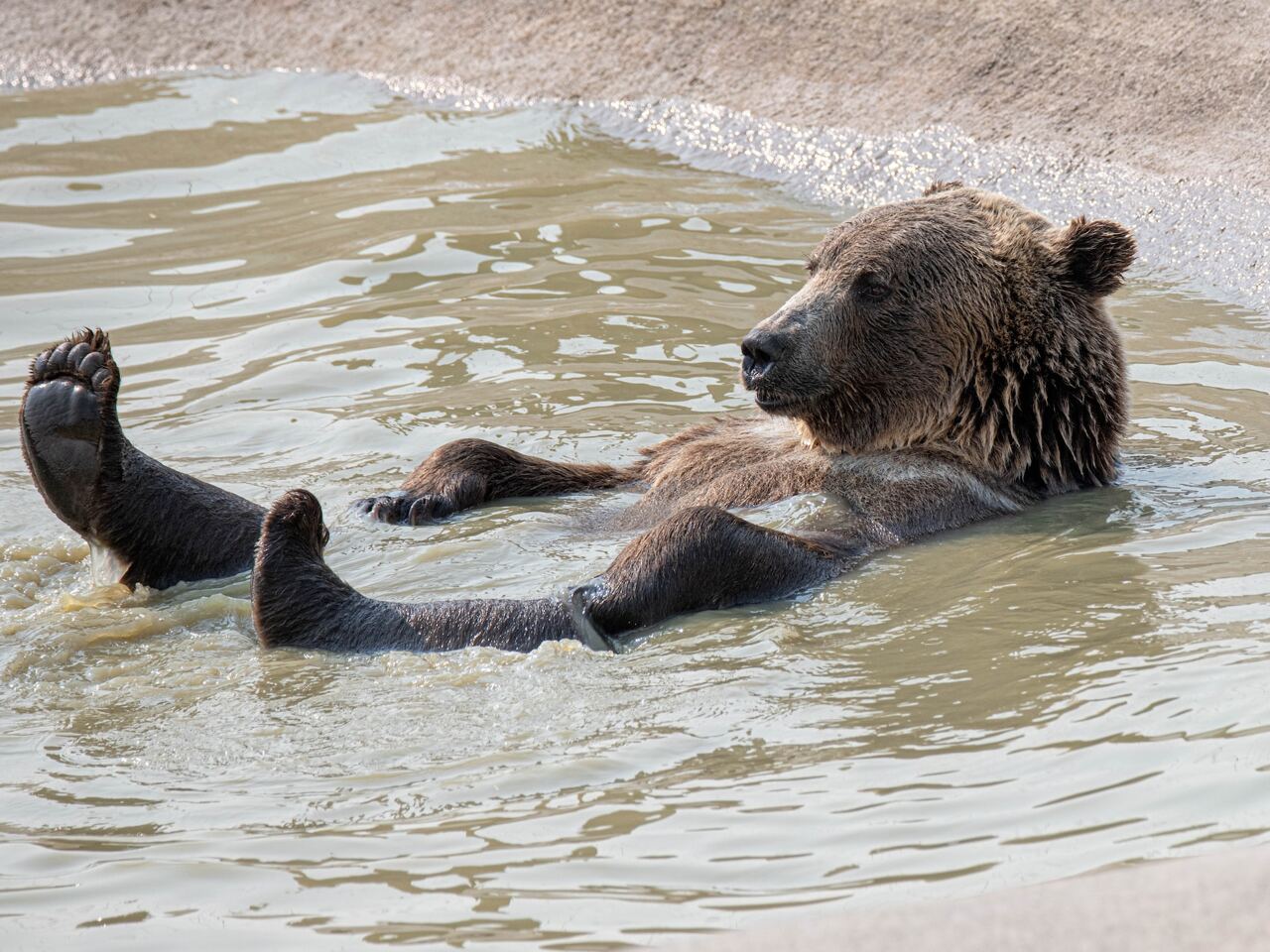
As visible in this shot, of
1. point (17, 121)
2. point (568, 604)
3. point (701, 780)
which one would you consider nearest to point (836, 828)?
point (701, 780)

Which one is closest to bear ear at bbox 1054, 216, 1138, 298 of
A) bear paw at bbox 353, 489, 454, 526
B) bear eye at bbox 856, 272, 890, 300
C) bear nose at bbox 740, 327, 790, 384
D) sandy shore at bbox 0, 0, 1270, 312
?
bear eye at bbox 856, 272, 890, 300

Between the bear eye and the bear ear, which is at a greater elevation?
the bear ear

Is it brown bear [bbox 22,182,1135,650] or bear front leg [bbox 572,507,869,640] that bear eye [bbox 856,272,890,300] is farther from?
bear front leg [bbox 572,507,869,640]

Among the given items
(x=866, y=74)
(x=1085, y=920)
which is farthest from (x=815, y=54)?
(x=1085, y=920)

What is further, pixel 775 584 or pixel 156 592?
pixel 156 592

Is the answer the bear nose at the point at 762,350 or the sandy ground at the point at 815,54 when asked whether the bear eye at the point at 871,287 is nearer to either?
the bear nose at the point at 762,350

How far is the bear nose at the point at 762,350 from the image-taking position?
593cm

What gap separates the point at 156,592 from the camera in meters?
5.65

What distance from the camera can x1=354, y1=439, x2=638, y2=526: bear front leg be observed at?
21.0 feet

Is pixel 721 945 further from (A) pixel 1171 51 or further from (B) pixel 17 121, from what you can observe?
(B) pixel 17 121

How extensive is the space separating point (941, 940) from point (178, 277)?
8173 millimetres

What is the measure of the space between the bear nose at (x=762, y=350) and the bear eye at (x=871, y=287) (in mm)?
397

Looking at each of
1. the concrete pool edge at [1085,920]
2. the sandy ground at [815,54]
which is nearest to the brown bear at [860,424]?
the concrete pool edge at [1085,920]

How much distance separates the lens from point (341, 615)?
5.04 meters
